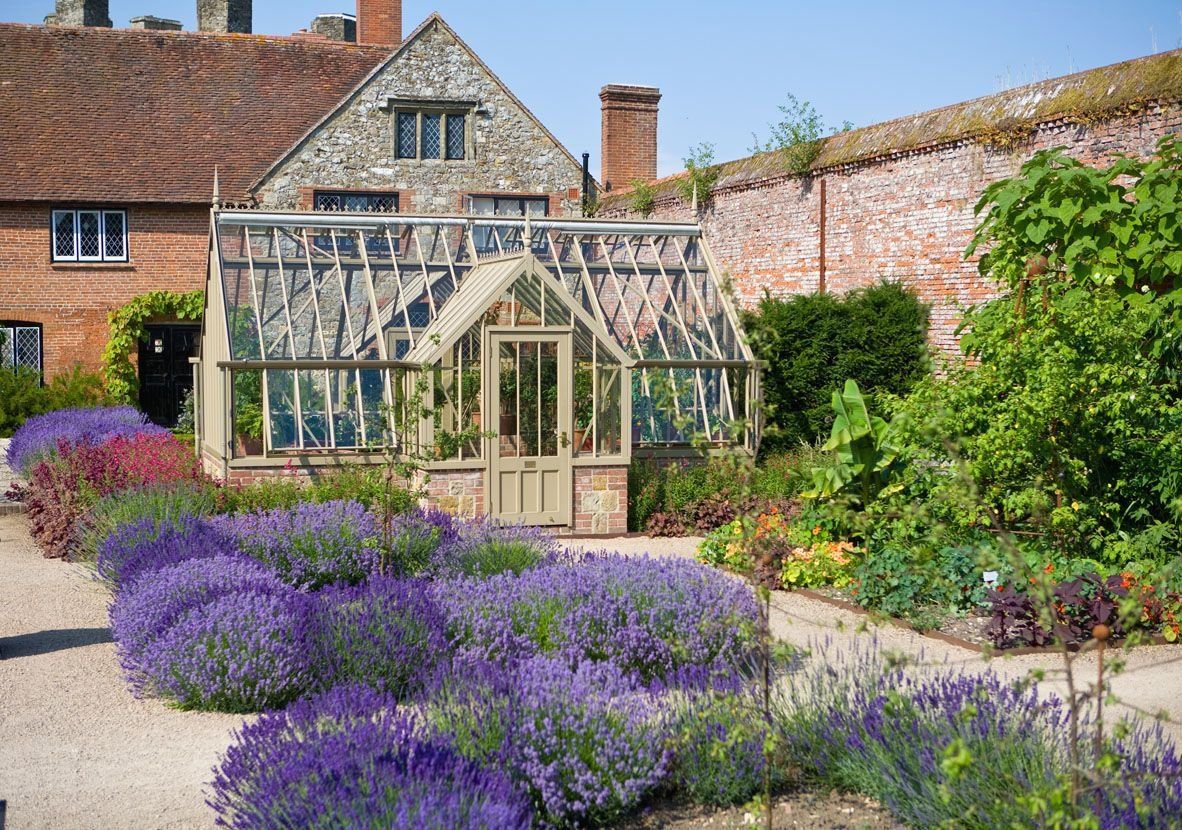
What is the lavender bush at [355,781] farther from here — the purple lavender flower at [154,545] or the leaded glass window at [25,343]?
the leaded glass window at [25,343]

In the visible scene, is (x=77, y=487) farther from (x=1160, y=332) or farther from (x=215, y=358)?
(x=1160, y=332)

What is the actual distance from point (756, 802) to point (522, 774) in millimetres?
1115

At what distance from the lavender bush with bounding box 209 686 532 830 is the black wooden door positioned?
20.0m

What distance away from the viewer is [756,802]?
15.0ft

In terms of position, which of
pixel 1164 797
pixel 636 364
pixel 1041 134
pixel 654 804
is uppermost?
pixel 1041 134

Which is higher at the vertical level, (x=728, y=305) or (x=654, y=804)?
(x=728, y=305)

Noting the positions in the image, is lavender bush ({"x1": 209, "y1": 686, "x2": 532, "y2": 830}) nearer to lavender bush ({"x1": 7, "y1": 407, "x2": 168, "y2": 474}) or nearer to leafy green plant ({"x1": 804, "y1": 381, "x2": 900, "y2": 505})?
leafy green plant ({"x1": 804, "y1": 381, "x2": 900, "y2": 505})

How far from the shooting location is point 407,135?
2502 centimetres

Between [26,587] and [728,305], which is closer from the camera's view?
[26,587]

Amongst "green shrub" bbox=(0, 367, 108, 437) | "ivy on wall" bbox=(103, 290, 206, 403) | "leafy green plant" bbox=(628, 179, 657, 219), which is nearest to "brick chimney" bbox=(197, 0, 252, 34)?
Answer: "ivy on wall" bbox=(103, 290, 206, 403)

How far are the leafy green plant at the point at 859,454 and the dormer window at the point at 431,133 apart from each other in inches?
625

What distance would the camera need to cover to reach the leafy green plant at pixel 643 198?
22750mm

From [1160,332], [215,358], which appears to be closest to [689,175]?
[215,358]

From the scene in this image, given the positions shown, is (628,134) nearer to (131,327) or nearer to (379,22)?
(379,22)
